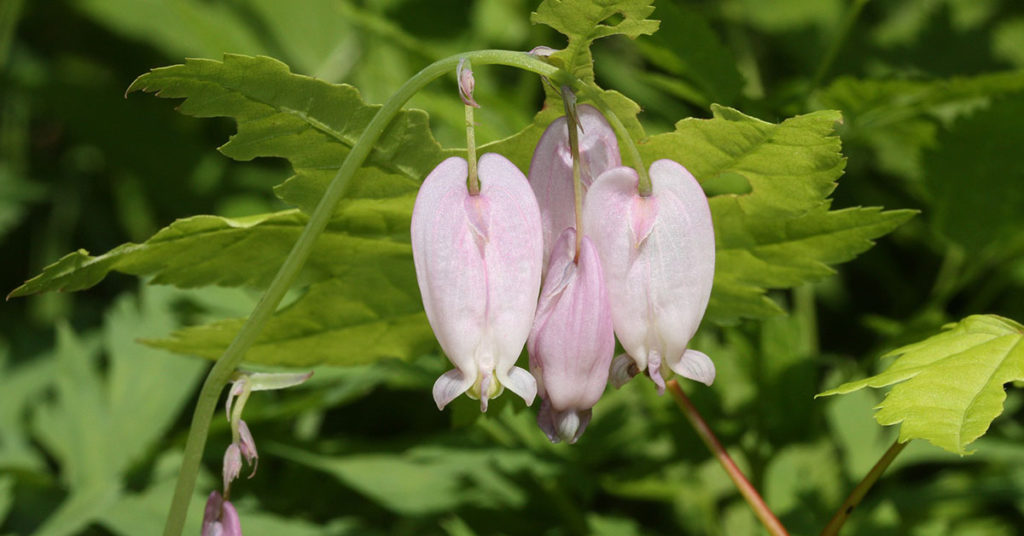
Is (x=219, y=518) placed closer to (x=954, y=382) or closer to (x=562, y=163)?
(x=562, y=163)

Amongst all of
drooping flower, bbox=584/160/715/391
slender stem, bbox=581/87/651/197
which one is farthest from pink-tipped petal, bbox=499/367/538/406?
slender stem, bbox=581/87/651/197

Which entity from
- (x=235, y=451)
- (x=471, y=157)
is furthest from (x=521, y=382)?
(x=235, y=451)

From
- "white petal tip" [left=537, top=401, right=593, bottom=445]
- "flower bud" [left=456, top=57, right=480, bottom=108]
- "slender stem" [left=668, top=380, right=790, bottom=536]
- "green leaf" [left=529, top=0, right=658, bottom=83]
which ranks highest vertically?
"green leaf" [left=529, top=0, right=658, bottom=83]

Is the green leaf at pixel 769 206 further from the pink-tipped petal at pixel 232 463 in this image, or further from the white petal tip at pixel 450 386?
the pink-tipped petal at pixel 232 463

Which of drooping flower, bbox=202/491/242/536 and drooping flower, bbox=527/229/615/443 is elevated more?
drooping flower, bbox=527/229/615/443

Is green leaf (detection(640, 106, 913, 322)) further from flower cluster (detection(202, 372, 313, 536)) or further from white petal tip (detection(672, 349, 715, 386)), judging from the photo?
flower cluster (detection(202, 372, 313, 536))

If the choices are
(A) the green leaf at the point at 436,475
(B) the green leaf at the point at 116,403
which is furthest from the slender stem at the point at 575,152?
(B) the green leaf at the point at 116,403

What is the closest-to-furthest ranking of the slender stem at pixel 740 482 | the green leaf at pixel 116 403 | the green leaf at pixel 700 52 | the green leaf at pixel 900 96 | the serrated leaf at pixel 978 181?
the slender stem at pixel 740 482 → the green leaf at pixel 700 52 → the green leaf at pixel 900 96 → the serrated leaf at pixel 978 181 → the green leaf at pixel 116 403

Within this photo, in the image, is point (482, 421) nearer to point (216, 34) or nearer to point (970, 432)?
point (970, 432)
